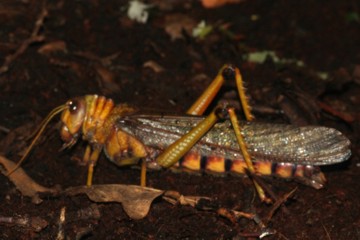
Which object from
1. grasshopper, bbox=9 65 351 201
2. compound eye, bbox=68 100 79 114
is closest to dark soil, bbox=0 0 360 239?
grasshopper, bbox=9 65 351 201

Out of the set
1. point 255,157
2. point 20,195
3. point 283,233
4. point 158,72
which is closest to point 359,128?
point 255,157

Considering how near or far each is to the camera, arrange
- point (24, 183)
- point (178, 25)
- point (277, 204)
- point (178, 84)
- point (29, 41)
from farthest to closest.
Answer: point (178, 25), point (29, 41), point (178, 84), point (24, 183), point (277, 204)

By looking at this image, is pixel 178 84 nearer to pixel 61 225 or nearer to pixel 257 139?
pixel 257 139

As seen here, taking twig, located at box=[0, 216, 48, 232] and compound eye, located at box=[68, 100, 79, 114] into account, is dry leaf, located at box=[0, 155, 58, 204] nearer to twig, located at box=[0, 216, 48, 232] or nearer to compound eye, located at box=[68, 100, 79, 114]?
twig, located at box=[0, 216, 48, 232]

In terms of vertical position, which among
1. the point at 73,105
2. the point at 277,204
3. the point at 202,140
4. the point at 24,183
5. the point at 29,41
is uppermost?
the point at 29,41

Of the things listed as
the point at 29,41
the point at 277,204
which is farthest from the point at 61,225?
the point at 29,41

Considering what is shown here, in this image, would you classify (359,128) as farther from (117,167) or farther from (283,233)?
(117,167)
